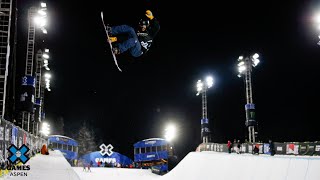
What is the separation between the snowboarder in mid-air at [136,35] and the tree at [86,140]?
7255 cm

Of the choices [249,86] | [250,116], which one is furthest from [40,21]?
[250,116]

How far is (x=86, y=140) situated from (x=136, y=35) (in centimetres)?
7552

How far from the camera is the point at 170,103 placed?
84.6m

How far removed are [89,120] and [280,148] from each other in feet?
240

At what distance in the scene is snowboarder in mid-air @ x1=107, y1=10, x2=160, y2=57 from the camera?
1381cm

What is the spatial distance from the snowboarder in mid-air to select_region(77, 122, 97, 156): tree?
238 feet

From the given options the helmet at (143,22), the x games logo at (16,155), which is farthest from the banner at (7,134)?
the helmet at (143,22)

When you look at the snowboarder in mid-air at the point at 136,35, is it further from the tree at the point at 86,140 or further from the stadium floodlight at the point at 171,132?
the tree at the point at 86,140

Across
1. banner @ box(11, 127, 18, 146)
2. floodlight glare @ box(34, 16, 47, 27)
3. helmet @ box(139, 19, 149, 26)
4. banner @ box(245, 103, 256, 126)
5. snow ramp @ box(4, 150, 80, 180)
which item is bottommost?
snow ramp @ box(4, 150, 80, 180)

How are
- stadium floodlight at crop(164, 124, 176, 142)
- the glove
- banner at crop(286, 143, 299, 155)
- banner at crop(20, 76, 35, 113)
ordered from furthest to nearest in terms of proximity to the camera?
stadium floodlight at crop(164, 124, 176, 142) → banner at crop(20, 76, 35, 113) → banner at crop(286, 143, 299, 155) → the glove

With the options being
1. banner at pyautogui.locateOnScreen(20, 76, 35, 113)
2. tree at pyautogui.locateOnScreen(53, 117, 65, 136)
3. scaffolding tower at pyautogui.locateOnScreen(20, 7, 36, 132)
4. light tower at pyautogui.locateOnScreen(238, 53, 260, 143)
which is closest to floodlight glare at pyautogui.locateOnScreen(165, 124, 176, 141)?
light tower at pyautogui.locateOnScreen(238, 53, 260, 143)

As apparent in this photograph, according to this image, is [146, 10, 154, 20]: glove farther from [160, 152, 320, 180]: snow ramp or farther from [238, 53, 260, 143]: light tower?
[238, 53, 260, 143]: light tower

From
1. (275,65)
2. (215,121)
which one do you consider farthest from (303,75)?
(215,121)

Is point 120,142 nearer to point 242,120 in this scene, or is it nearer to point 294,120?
point 242,120
